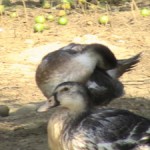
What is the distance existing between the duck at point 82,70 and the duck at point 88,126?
1.27m

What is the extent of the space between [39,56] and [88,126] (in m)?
5.14

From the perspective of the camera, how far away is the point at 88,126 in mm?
4988

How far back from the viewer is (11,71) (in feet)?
31.1

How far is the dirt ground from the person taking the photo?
23.3ft

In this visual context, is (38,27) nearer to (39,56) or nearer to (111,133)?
(39,56)

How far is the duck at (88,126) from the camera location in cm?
491

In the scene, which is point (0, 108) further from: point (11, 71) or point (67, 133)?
point (67, 133)

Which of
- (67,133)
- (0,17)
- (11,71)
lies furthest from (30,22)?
(67,133)

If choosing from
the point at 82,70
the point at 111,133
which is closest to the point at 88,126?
the point at 111,133

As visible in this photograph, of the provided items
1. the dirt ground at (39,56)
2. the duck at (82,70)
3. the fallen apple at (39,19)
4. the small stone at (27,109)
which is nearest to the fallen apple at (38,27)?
the dirt ground at (39,56)

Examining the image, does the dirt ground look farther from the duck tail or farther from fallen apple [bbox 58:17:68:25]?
the duck tail

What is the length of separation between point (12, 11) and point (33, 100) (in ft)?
16.3

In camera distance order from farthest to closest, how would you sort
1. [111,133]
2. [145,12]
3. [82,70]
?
[145,12] → [82,70] → [111,133]

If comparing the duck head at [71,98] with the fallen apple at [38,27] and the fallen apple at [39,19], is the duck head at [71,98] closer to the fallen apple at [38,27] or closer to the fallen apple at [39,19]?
the fallen apple at [38,27]
